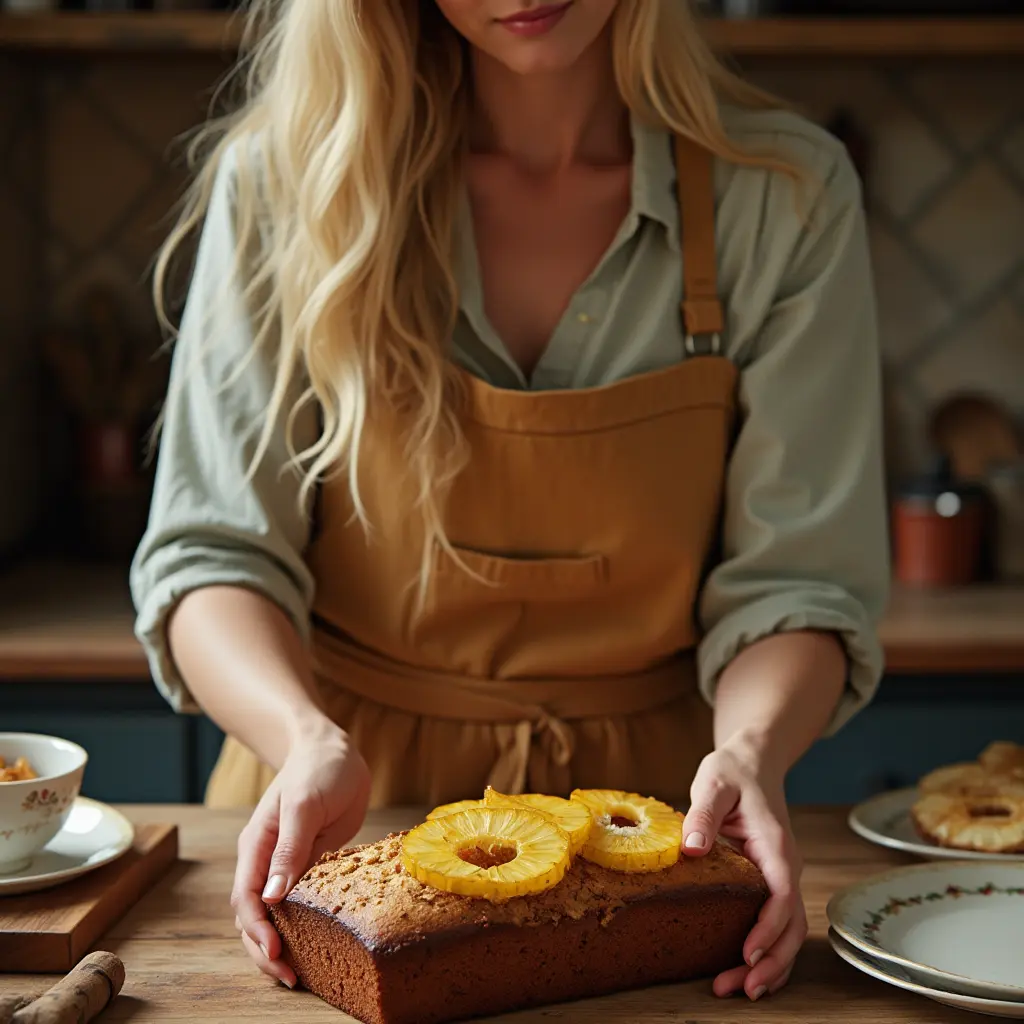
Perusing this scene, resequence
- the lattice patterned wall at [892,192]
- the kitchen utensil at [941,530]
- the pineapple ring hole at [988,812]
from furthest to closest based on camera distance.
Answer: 1. the lattice patterned wall at [892,192]
2. the kitchen utensil at [941,530]
3. the pineapple ring hole at [988,812]

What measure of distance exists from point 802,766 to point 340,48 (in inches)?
48.4

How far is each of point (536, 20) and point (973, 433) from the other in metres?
1.62

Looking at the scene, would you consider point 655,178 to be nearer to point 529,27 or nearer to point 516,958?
point 529,27

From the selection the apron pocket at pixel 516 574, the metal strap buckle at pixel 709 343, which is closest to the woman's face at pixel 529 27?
the metal strap buckle at pixel 709 343

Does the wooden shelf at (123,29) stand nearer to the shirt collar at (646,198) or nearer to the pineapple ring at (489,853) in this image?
the shirt collar at (646,198)

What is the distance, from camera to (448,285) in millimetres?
1267

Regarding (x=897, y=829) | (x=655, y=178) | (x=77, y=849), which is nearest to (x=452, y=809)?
(x=77, y=849)

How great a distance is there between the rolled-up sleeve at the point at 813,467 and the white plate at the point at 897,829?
0.07 meters

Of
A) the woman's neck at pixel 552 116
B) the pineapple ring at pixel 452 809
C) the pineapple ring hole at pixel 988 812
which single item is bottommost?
the pineapple ring hole at pixel 988 812

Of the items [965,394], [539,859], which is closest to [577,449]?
[539,859]

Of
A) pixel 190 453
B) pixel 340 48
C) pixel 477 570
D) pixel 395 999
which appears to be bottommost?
pixel 395 999

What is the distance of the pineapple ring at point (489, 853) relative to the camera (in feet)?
2.67

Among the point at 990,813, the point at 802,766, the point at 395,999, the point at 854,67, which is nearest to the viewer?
the point at 395,999

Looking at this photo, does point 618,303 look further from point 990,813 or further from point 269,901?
point 269,901
